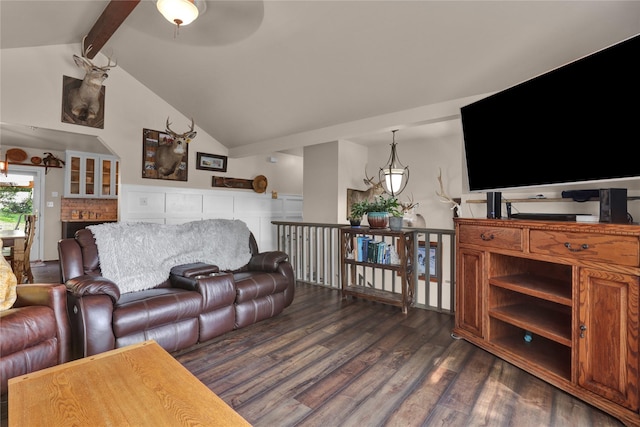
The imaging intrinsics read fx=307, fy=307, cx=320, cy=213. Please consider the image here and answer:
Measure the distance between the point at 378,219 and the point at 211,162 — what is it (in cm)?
352

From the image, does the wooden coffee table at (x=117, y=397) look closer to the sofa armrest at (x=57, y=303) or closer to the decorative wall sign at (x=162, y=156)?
the sofa armrest at (x=57, y=303)

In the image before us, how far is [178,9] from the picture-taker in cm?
230

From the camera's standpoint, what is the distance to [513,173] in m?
2.36

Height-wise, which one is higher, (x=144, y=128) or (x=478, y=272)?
(x=144, y=128)

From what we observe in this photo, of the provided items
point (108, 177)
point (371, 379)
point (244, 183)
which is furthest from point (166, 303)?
point (108, 177)

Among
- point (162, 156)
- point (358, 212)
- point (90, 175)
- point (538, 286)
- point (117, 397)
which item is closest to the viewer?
point (117, 397)

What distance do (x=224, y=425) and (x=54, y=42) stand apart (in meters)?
4.97

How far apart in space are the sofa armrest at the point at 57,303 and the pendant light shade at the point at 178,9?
2109 millimetres

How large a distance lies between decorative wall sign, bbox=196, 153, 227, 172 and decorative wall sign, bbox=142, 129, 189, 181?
0.93 ft

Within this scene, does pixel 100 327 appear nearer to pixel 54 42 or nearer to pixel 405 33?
pixel 405 33

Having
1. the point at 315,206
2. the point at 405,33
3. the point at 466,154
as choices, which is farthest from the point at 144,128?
the point at 466,154

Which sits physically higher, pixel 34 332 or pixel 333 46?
pixel 333 46

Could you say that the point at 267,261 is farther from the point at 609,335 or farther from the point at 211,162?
the point at 211,162

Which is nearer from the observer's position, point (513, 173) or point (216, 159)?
point (513, 173)
